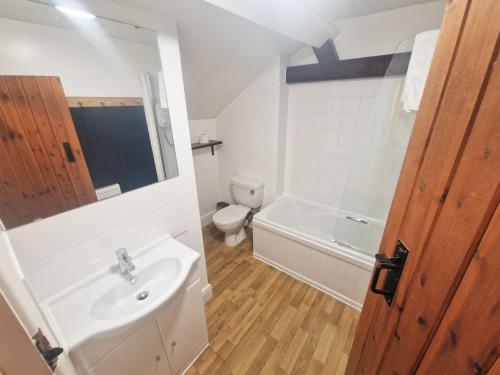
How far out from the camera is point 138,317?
0.80m

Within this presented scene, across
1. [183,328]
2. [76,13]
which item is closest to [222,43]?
[76,13]

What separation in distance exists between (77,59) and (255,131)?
65.7 inches

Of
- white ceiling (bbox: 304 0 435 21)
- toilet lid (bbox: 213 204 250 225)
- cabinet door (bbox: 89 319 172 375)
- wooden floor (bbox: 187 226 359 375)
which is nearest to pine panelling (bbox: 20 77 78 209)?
cabinet door (bbox: 89 319 172 375)

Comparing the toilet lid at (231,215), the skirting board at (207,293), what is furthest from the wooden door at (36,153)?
the toilet lid at (231,215)

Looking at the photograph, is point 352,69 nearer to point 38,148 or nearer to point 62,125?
point 62,125

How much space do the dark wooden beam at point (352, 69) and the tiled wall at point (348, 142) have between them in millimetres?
68

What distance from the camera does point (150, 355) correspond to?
1.00 m

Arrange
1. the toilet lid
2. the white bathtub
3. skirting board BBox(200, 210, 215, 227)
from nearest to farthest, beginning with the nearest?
the white bathtub
the toilet lid
skirting board BBox(200, 210, 215, 227)

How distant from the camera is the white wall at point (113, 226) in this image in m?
0.84

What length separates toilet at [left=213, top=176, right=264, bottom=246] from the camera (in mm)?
2270

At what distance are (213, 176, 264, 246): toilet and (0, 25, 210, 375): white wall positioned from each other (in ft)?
2.55

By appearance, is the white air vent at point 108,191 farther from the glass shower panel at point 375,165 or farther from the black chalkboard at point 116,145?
the glass shower panel at point 375,165

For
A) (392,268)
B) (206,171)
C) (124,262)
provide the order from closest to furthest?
(392,268) → (124,262) → (206,171)

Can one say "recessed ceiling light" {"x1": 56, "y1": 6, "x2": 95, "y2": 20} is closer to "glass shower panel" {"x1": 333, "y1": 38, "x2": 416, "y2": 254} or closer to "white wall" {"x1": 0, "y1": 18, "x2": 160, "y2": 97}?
"white wall" {"x1": 0, "y1": 18, "x2": 160, "y2": 97}
